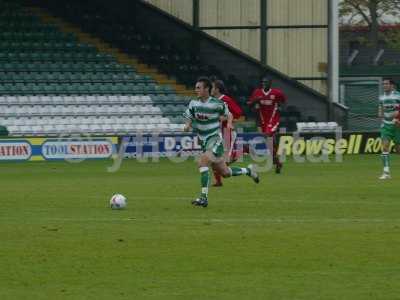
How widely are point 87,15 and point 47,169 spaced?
15.0 meters

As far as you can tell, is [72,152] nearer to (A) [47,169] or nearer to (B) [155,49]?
(A) [47,169]

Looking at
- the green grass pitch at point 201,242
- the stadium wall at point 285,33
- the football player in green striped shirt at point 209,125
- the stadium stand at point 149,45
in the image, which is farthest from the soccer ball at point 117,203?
the stadium wall at point 285,33

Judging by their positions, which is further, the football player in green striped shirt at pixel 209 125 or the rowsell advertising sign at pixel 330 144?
the rowsell advertising sign at pixel 330 144

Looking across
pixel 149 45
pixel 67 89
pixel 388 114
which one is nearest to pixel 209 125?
pixel 388 114

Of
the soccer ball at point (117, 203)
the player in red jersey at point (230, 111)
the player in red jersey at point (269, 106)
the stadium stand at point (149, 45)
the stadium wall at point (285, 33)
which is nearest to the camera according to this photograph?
the soccer ball at point (117, 203)

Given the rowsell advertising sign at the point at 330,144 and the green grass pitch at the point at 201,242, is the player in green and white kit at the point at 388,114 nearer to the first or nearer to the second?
the green grass pitch at the point at 201,242

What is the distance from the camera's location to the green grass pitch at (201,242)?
1168cm

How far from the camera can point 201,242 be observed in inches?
587

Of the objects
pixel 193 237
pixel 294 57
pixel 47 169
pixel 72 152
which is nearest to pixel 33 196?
pixel 193 237

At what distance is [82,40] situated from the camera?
45.6m

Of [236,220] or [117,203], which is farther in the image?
[117,203]

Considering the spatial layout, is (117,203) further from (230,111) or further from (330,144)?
(330,144)

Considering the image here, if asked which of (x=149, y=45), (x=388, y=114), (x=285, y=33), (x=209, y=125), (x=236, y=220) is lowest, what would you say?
(x=236, y=220)

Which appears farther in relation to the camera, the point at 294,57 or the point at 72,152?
the point at 294,57
